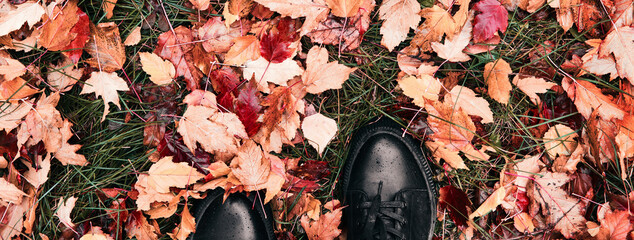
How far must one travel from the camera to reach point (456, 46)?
1584mm

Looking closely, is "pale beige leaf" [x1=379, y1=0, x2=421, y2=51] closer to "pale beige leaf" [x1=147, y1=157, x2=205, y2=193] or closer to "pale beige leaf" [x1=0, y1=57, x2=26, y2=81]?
"pale beige leaf" [x1=147, y1=157, x2=205, y2=193]

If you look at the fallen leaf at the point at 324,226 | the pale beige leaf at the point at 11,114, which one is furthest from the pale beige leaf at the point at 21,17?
the fallen leaf at the point at 324,226

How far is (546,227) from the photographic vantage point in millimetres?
1663

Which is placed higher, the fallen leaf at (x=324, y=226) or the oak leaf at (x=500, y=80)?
the oak leaf at (x=500, y=80)

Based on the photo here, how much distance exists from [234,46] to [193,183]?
2.06 ft

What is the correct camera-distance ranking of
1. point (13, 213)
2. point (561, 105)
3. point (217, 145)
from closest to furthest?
1. point (217, 145)
2. point (13, 213)
3. point (561, 105)

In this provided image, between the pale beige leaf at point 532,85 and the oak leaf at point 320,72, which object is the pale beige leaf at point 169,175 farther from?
the pale beige leaf at point 532,85

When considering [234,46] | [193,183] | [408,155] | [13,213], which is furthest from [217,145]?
[13,213]

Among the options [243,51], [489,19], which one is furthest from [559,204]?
[243,51]

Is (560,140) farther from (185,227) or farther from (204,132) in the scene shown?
(185,227)

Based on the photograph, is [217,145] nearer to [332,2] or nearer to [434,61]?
[332,2]

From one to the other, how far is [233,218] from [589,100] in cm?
167

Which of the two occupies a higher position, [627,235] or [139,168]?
[139,168]

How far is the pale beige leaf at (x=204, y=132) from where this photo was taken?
1.45m
